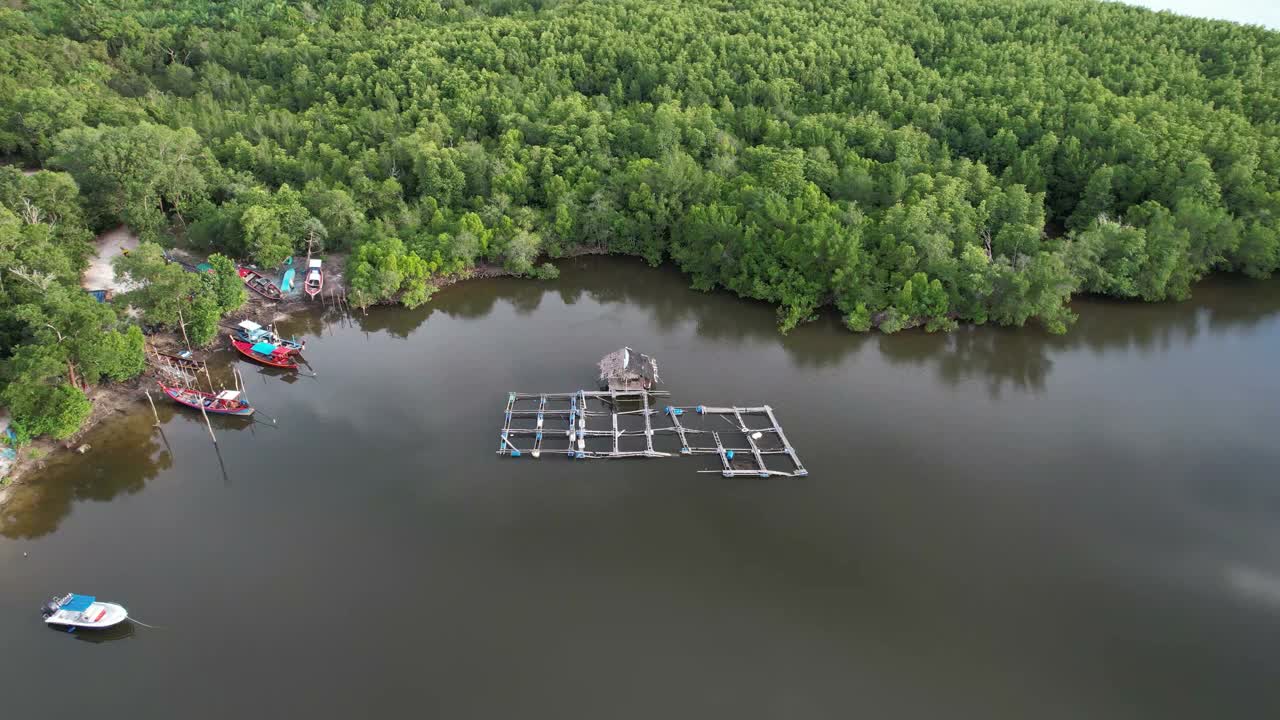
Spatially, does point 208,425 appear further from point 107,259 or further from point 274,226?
point 107,259

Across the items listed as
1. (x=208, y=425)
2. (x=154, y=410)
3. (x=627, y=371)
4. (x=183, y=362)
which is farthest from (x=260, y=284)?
(x=627, y=371)

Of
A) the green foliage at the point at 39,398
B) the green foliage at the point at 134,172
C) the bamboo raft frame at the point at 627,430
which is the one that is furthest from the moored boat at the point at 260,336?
the bamboo raft frame at the point at 627,430

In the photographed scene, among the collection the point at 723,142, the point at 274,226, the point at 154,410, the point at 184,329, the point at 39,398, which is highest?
the point at 723,142

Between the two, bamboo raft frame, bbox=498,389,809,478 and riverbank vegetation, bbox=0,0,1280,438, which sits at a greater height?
riverbank vegetation, bbox=0,0,1280,438

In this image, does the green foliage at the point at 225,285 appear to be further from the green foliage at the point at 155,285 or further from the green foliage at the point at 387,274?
the green foliage at the point at 387,274

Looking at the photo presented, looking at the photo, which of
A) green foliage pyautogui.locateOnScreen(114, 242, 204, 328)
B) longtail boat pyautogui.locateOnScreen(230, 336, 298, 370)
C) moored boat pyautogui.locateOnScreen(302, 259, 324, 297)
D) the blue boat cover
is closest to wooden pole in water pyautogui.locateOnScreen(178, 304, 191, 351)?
green foliage pyautogui.locateOnScreen(114, 242, 204, 328)

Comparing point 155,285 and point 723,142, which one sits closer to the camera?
point 155,285

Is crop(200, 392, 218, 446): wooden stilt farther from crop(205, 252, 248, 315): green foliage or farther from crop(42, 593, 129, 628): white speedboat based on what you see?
crop(42, 593, 129, 628): white speedboat
